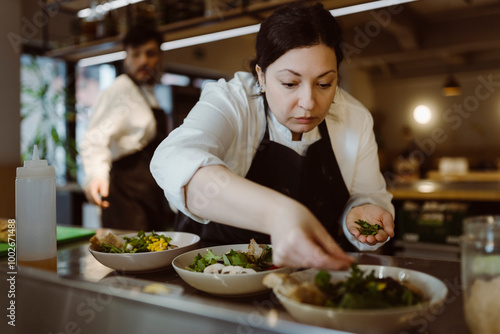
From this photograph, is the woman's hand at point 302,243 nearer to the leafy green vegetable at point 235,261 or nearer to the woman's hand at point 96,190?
the leafy green vegetable at point 235,261

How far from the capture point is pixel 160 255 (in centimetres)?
105

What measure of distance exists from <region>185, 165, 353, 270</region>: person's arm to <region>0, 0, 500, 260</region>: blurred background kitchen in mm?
1014

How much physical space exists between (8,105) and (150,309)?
12.0 feet

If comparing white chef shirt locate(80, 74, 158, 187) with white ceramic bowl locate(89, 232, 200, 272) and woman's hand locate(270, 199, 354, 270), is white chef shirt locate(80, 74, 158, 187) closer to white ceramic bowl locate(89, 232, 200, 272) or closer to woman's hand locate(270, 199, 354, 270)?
white ceramic bowl locate(89, 232, 200, 272)

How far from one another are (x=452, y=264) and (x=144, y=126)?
1930mm

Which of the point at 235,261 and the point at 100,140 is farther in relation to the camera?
the point at 100,140

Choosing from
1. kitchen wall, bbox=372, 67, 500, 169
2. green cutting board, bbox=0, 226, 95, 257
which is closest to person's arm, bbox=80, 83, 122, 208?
green cutting board, bbox=0, 226, 95, 257

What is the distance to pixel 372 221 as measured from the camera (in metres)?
1.20

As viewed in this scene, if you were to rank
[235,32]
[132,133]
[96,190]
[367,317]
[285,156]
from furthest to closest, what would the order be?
[235,32] → [132,133] → [96,190] → [285,156] → [367,317]

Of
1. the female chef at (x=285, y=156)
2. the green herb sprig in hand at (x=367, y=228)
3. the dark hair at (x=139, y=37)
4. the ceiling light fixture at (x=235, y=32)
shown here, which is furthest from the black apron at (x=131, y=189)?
the green herb sprig in hand at (x=367, y=228)

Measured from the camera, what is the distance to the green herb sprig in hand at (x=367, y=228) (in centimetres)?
113

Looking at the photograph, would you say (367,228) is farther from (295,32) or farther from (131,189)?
(131,189)

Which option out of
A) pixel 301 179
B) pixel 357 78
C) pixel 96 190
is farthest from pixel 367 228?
pixel 357 78

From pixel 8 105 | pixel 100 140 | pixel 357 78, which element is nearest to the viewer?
pixel 100 140
